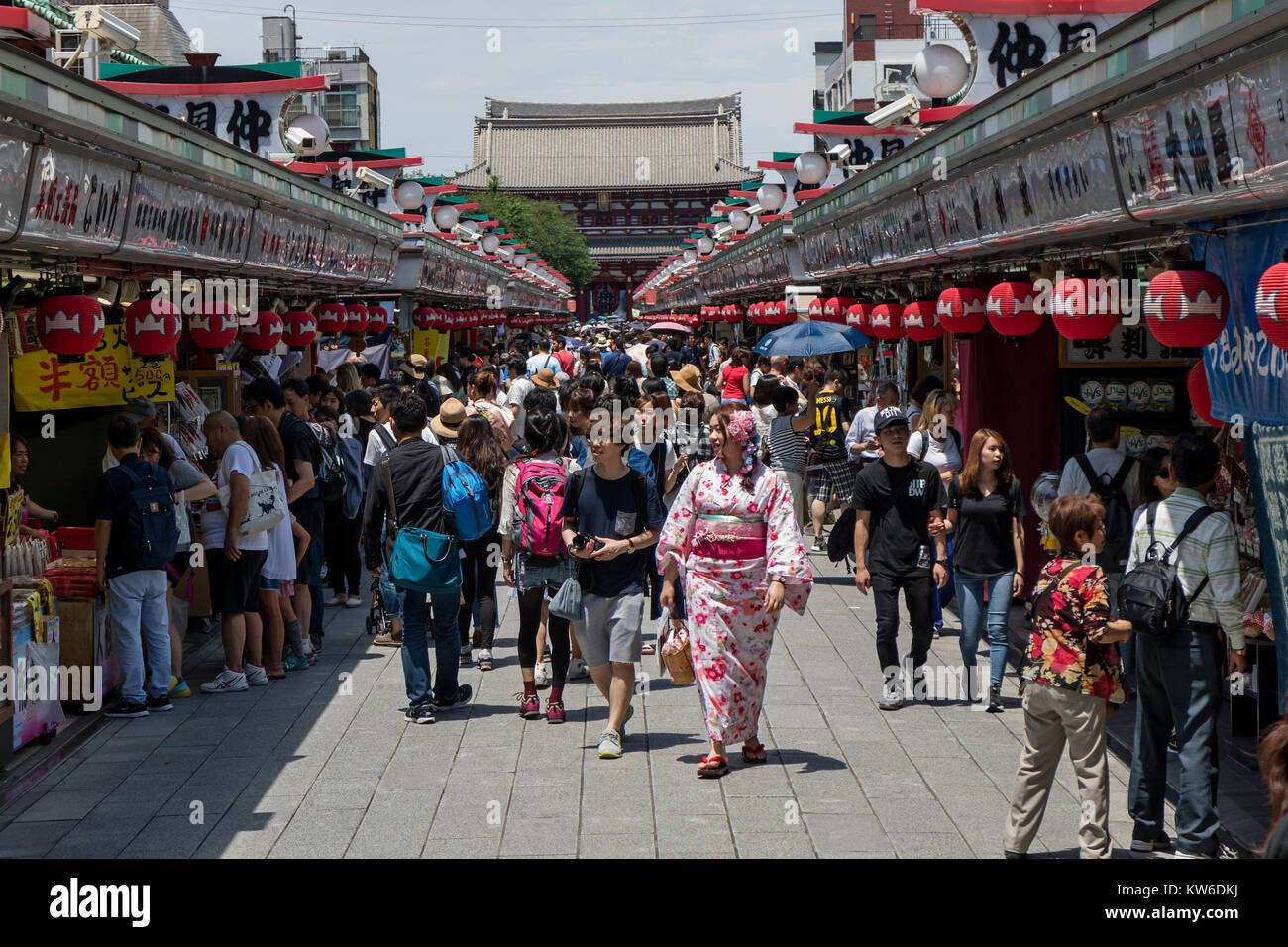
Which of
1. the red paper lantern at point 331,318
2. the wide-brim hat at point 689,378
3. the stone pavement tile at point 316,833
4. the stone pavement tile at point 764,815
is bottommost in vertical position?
the stone pavement tile at point 764,815

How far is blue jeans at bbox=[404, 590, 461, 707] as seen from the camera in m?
7.29

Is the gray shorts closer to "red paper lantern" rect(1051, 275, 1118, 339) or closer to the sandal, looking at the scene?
the sandal

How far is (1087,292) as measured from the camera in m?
6.79

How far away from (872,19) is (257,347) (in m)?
46.2

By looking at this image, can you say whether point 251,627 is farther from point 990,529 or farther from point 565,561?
point 990,529

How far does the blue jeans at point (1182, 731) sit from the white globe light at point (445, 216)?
21575 millimetres

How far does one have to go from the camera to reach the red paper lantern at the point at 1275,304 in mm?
4207

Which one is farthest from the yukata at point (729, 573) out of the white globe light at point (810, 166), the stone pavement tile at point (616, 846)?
the white globe light at point (810, 166)

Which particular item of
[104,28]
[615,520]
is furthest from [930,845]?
[104,28]

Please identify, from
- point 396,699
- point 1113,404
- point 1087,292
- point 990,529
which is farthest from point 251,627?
point 1113,404

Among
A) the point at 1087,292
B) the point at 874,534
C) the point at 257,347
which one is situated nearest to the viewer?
the point at 1087,292

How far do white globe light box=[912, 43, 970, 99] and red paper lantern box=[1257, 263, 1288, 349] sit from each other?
6.16 m

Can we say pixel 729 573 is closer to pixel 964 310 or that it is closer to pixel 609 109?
pixel 964 310

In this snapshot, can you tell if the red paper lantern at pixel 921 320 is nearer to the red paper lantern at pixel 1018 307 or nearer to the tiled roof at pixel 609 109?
the red paper lantern at pixel 1018 307
